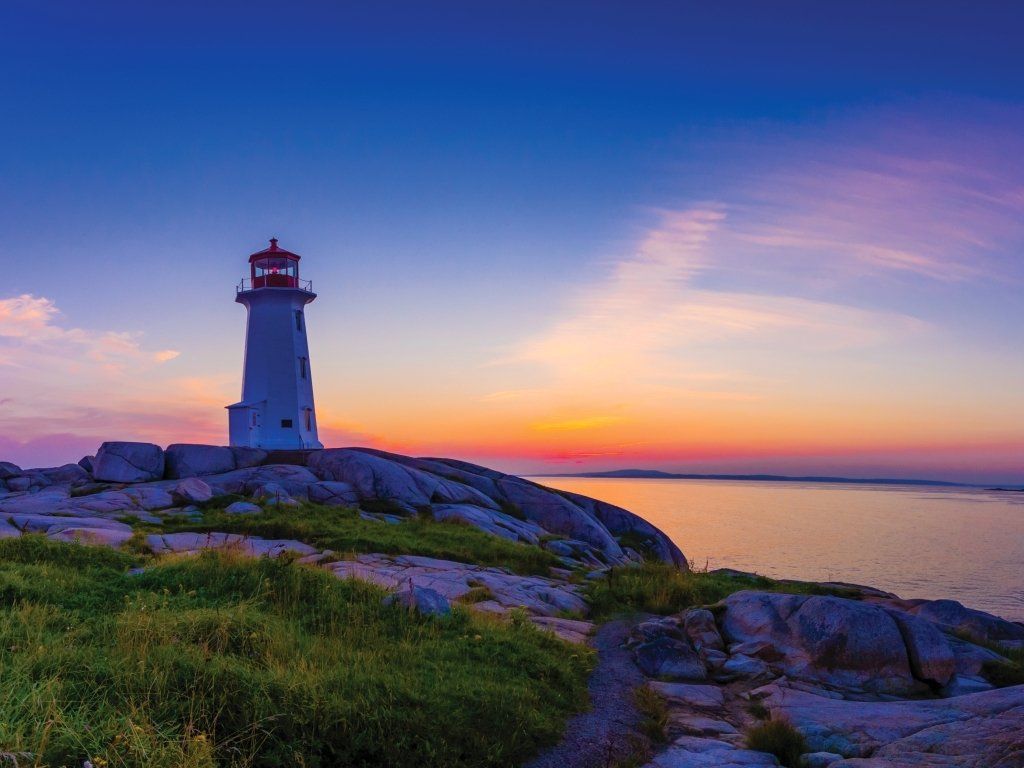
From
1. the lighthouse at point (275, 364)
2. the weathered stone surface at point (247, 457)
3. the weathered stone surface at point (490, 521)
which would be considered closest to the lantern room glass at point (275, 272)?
the lighthouse at point (275, 364)

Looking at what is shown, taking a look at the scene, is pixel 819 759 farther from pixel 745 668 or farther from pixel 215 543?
pixel 215 543

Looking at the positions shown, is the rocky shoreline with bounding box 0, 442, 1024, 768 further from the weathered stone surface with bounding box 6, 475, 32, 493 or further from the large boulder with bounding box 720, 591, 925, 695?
the weathered stone surface with bounding box 6, 475, 32, 493

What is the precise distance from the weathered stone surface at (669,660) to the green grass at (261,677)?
1.46m

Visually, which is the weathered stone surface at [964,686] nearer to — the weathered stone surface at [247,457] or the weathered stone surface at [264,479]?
the weathered stone surface at [264,479]

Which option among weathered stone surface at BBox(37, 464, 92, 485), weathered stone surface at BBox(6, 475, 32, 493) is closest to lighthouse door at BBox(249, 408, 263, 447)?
weathered stone surface at BBox(37, 464, 92, 485)

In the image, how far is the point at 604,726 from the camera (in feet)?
28.6

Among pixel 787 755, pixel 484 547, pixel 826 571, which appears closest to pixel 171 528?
pixel 484 547

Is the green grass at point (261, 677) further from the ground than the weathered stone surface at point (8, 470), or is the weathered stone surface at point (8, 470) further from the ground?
the weathered stone surface at point (8, 470)

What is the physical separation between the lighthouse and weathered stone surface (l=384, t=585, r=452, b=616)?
114 feet

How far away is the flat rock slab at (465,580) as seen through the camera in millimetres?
15547

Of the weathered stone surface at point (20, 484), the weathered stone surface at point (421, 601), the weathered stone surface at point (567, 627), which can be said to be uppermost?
the weathered stone surface at point (20, 484)

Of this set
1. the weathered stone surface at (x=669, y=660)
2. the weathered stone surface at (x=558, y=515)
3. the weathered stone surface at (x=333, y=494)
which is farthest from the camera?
the weathered stone surface at (x=558, y=515)

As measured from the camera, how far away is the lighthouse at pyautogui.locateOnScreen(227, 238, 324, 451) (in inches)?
1742

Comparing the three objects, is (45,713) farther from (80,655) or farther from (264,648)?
(264,648)
